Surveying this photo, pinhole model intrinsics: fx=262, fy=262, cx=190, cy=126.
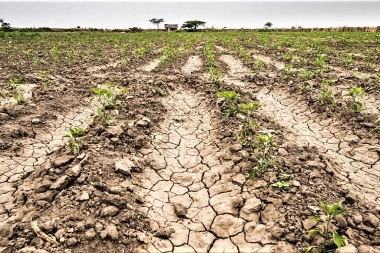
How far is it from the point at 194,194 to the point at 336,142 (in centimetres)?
261

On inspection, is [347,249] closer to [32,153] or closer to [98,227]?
[98,227]

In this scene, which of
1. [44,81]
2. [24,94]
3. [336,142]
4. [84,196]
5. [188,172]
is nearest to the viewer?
[84,196]

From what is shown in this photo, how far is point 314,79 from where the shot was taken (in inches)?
267

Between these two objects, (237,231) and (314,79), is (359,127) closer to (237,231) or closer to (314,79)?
(314,79)

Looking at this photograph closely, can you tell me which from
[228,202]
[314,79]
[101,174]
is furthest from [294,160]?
[314,79]

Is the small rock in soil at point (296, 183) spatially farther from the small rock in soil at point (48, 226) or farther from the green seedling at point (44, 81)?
the green seedling at point (44, 81)

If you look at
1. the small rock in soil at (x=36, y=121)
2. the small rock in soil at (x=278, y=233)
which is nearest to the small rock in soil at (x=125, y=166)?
the small rock in soil at (x=278, y=233)

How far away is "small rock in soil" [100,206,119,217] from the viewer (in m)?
2.38

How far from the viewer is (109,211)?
2398mm

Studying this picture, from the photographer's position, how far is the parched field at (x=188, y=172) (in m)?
2.24

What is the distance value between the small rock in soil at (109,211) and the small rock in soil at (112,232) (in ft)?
0.49

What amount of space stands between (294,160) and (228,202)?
3.50 feet

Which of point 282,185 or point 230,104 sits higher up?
point 230,104

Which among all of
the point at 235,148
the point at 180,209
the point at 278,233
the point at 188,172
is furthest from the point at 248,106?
the point at 278,233
